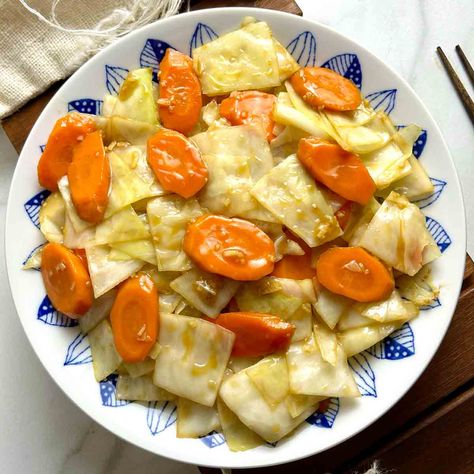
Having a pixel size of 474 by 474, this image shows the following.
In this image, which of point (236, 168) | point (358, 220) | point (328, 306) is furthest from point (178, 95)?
point (328, 306)

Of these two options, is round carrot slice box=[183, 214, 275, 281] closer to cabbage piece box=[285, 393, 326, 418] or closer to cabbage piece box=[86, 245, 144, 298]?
cabbage piece box=[86, 245, 144, 298]

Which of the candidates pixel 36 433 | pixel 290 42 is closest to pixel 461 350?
pixel 290 42

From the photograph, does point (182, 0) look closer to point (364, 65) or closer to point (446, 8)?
point (364, 65)

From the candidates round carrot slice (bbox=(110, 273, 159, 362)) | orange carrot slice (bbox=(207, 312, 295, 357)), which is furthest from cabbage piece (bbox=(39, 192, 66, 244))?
orange carrot slice (bbox=(207, 312, 295, 357))

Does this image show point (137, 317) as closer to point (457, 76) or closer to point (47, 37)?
point (47, 37)

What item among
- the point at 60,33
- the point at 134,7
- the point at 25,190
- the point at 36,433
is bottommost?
the point at 36,433

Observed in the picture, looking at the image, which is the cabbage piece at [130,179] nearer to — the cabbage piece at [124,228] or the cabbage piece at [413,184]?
the cabbage piece at [124,228]

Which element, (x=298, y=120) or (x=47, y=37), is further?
(x=47, y=37)
